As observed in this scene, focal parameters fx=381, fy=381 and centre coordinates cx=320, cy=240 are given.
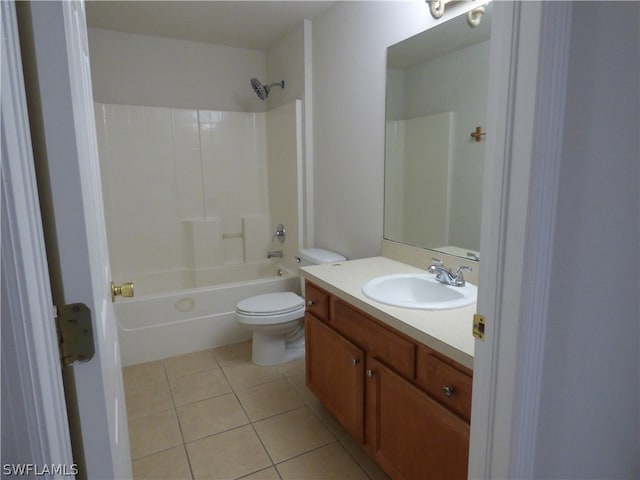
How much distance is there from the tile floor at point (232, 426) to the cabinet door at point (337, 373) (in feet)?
0.52

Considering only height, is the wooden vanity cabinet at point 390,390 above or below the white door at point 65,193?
below

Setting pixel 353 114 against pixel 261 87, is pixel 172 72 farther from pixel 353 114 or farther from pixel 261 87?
pixel 353 114

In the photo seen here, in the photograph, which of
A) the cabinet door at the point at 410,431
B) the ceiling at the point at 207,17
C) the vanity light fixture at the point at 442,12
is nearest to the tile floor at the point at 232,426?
the cabinet door at the point at 410,431

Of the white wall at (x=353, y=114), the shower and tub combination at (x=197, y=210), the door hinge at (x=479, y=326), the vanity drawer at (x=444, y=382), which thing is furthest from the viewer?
the shower and tub combination at (x=197, y=210)

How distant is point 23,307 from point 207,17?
9.18 feet

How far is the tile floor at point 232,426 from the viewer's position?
1670mm

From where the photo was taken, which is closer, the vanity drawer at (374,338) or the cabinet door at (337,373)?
the vanity drawer at (374,338)

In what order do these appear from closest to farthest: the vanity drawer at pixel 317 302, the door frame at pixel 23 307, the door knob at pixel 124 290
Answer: the door frame at pixel 23 307 → the door knob at pixel 124 290 → the vanity drawer at pixel 317 302

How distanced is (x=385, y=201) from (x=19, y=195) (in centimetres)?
188

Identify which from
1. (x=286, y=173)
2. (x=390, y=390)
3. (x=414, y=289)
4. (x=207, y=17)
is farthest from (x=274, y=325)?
(x=207, y=17)

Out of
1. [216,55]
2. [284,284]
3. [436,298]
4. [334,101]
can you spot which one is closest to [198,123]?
[216,55]

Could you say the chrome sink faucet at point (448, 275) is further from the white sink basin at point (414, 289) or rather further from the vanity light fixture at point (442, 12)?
the vanity light fixture at point (442, 12)

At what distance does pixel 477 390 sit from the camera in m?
0.86

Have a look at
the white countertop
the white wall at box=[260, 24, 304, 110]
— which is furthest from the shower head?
the white countertop
